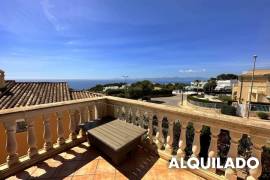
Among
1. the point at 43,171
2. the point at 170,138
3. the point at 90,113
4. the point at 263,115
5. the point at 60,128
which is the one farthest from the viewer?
the point at 263,115

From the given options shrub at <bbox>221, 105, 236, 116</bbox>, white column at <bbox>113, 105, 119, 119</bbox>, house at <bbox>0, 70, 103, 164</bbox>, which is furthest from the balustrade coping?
shrub at <bbox>221, 105, 236, 116</bbox>

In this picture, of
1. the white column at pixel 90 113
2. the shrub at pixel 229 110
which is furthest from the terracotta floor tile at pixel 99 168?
the shrub at pixel 229 110

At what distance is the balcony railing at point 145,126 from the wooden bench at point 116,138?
1.28 feet

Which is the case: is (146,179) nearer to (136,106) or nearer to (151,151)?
(151,151)

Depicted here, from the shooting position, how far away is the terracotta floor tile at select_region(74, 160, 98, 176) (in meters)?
2.28

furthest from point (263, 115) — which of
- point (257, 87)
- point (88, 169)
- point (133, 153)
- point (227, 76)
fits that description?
point (227, 76)

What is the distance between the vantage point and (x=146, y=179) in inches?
85.4

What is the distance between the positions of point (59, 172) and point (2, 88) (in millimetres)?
8092

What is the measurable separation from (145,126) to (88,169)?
4.63ft

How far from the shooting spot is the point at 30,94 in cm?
756

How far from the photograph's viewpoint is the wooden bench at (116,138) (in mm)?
2381

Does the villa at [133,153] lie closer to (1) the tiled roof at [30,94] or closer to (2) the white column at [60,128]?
(2) the white column at [60,128]

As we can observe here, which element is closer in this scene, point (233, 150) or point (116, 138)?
point (233, 150)

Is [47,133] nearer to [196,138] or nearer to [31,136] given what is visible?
[31,136]
